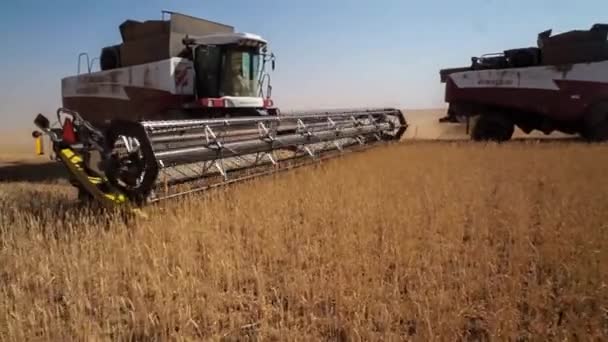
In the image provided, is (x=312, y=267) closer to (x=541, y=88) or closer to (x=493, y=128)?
(x=541, y=88)

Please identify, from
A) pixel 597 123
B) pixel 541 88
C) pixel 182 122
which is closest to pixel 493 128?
pixel 541 88

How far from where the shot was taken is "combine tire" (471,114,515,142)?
1218cm

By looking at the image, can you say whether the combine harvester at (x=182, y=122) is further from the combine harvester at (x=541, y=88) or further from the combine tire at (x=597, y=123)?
the combine tire at (x=597, y=123)

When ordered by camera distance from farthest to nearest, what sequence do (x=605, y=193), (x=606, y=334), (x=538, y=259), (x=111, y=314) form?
(x=605, y=193)
(x=538, y=259)
(x=111, y=314)
(x=606, y=334)

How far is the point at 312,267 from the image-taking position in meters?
2.74

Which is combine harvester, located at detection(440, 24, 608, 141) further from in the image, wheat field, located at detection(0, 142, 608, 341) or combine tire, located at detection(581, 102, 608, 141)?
wheat field, located at detection(0, 142, 608, 341)

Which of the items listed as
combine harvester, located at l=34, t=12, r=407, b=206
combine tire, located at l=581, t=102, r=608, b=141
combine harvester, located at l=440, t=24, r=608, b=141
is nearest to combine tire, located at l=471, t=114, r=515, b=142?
combine harvester, located at l=440, t=24, r=608, b=141

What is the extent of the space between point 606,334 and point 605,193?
10.4 feet

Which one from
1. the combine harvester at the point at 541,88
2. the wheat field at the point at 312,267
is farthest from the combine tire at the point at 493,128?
the wheat field at the point at 312,267

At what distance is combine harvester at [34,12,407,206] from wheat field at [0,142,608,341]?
0.37 meters

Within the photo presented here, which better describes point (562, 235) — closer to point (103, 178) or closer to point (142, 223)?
point (142, 223)

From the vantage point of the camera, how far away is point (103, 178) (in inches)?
146

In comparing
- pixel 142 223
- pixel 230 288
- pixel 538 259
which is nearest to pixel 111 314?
pixel 230 288

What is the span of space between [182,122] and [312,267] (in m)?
2.11
